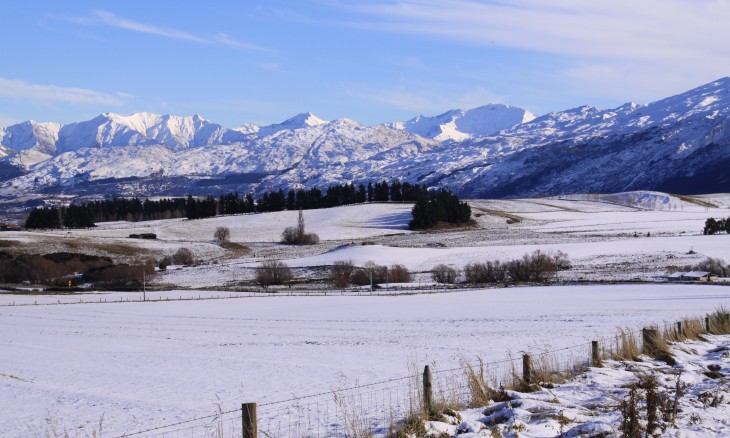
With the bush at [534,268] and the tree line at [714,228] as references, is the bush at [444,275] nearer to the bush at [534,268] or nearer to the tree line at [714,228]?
the bush at [534,268]

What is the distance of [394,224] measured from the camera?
143 m

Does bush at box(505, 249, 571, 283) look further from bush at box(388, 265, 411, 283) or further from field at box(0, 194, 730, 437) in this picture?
bush at box(388, 265, 411, 283)

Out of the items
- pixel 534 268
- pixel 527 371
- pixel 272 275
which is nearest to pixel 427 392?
pixel 527 371

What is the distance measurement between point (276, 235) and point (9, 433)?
11756cm

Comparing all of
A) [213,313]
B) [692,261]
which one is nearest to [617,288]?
[692,261]

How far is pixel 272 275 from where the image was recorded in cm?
8244

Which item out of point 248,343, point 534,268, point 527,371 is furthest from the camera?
point 534,268

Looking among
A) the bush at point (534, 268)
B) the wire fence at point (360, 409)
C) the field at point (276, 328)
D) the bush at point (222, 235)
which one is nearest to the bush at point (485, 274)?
the bush at point (534, 268)

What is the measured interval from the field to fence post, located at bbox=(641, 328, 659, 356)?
5.32 meters

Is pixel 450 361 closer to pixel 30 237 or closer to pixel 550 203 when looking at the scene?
pixel 30 237

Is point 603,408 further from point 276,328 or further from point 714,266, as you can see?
point 714,266

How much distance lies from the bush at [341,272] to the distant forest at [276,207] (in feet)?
180

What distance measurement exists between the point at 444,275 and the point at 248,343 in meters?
49.6

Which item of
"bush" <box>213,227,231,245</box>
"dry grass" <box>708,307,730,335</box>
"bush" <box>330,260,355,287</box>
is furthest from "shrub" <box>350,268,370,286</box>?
"dry grass" <box>708,307,730,335</box>
